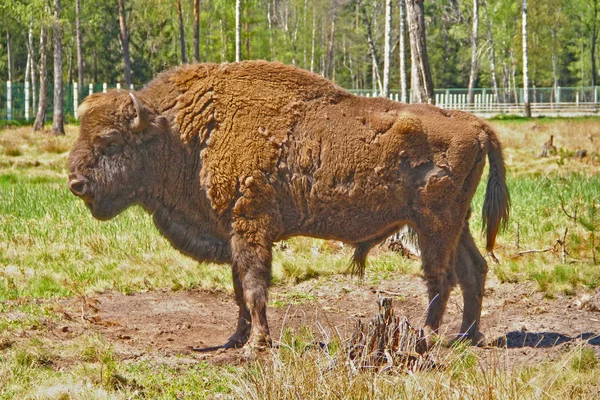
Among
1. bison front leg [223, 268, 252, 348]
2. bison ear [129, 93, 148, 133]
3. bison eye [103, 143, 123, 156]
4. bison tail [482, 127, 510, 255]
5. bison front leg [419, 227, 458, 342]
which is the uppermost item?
bison ear [129, 93, 148, 133]

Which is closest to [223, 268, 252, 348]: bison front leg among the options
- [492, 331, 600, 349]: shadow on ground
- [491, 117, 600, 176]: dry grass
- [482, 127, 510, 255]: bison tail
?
[492, 331, 600, 349]: shadow on ground

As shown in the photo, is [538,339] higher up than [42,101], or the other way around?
[42,101]

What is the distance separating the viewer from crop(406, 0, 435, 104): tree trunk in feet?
36.7

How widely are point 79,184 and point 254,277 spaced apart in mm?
1596

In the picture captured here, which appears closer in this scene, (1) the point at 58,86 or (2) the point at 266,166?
(2) the point at 266,166

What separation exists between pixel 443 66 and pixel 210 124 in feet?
263

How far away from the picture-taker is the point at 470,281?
7.62 meters

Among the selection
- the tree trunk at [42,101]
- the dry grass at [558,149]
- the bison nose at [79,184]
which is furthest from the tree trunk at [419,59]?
the tree trunk at [42,101]

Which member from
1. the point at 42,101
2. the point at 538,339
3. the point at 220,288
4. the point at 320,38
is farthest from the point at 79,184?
the point at 320,38

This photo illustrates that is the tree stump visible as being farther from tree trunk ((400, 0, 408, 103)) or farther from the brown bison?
tree trunk ((400, 0, 408, 103))

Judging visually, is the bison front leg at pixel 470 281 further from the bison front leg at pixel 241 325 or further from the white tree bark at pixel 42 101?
the white tree bark at pixel 42 101

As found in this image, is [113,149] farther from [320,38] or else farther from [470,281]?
[320,38]

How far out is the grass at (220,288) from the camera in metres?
4.91

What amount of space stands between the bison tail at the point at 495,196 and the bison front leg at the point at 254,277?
2.06 metres
